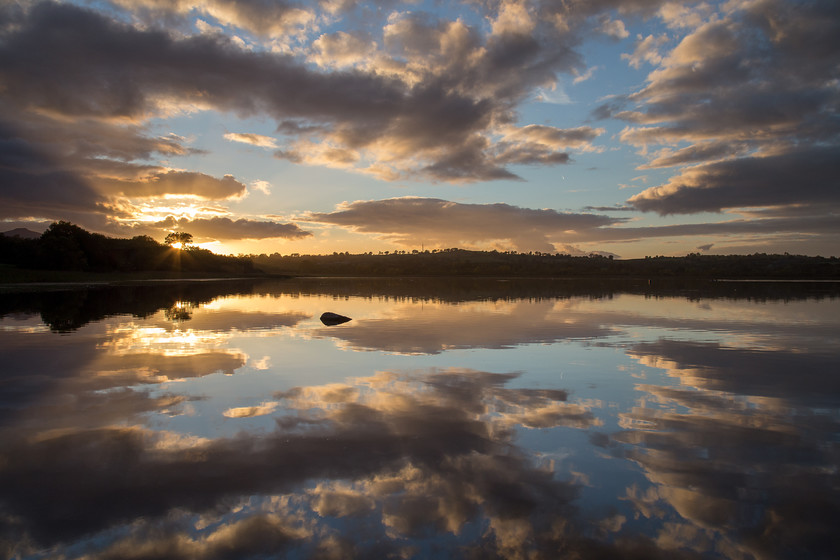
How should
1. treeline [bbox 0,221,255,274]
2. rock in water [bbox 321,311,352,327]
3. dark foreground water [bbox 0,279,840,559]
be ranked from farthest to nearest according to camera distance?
treeline [bbox 0,221,255,274] < rock in water [bbox 321,311,352,327] < dark foreground water [bbox 0,279,840,559]

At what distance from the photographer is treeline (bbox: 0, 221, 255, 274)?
7938cm

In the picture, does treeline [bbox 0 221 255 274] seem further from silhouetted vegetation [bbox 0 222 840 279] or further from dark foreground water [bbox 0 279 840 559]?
dark foreground water [bbox 0 279 840 559]

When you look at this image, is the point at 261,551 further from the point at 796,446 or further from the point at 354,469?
the point at 796,446

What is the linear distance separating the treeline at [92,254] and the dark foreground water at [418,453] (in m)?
74.9

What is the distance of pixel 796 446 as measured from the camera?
A: 811 cm

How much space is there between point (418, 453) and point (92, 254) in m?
99.1

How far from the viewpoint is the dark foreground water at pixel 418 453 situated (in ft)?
18.0

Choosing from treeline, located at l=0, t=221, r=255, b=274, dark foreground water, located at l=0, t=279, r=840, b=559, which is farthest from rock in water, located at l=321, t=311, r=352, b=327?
treeline, located at l=0, t=221, r=255, b=274

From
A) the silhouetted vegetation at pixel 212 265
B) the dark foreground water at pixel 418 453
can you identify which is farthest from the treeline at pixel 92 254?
the dark foreground water at pixel 418 453

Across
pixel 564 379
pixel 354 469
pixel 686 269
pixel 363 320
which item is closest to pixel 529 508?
pixel 354 469

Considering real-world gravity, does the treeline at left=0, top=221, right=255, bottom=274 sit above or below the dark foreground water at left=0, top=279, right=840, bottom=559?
above

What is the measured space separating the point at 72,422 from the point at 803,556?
34.8 ft

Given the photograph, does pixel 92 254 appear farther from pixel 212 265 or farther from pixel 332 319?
pixel 332 319

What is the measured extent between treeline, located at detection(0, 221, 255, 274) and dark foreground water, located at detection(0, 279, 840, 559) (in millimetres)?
74912
